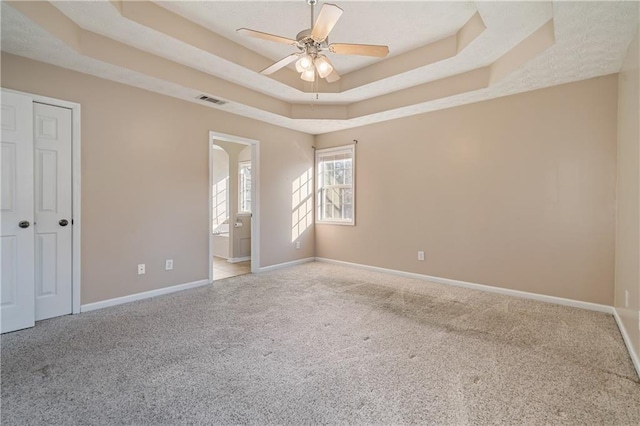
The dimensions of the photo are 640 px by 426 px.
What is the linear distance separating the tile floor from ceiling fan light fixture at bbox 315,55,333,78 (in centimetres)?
336

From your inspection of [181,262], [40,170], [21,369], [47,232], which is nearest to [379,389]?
[21,369]

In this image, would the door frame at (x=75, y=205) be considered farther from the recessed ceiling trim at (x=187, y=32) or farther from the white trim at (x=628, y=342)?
the white trim at (x=628, y=342)

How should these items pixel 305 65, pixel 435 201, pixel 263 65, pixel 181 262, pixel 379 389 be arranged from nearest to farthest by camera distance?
pixel 379 389 → pixel 305 65 → pixel 263 65 → pixel 181 262 → pixel 435 201

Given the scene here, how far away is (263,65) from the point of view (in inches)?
144

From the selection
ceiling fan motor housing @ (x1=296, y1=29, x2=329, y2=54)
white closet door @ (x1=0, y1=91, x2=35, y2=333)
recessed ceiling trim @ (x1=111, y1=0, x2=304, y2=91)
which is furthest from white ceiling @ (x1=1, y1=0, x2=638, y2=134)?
white closet door @ (x1=0, y1=91, x2=35, y2=333)

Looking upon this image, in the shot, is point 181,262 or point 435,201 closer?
point 181,262

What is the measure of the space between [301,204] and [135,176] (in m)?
2.87

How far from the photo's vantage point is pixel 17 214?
2.76 metres

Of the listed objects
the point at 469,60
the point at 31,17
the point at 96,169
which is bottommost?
the point at 96,169

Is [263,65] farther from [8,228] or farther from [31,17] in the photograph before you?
[8,228]

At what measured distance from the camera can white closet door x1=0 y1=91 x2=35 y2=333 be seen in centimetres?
268

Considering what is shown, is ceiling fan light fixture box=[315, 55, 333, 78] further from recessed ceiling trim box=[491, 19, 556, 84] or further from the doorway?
the doorway

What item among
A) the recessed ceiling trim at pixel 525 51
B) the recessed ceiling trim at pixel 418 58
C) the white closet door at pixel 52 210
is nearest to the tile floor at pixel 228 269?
the white closet door at pixel 52 210

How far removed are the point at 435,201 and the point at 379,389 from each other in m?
3.17
